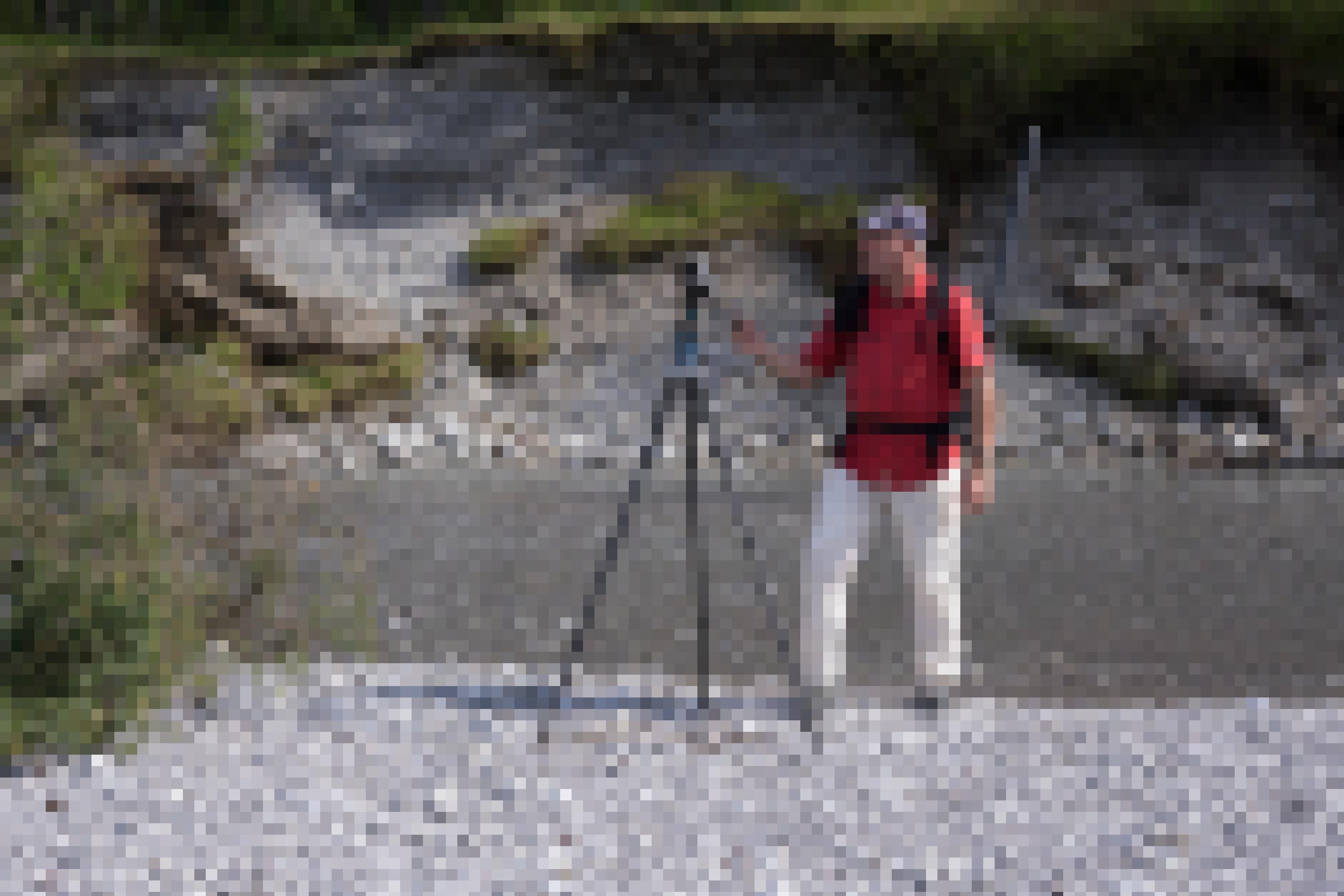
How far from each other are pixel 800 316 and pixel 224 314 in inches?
247

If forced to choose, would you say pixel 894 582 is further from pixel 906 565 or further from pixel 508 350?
pixel 508 350

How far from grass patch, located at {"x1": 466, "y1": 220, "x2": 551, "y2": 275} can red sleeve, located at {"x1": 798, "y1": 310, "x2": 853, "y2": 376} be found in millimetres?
12604

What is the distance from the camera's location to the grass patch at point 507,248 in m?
18.1

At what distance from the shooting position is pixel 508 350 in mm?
16938

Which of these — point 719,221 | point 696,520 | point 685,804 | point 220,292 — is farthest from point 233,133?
point 685,804

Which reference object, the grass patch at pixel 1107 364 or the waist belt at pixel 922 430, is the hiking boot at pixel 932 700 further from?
the grass patch at pixel 1107 364

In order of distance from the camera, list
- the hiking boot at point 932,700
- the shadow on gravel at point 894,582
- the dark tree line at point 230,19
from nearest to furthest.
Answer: the hiking boot at point 932,700
the shadow on gravel at point 894,582
the dark tree line at point 230,19

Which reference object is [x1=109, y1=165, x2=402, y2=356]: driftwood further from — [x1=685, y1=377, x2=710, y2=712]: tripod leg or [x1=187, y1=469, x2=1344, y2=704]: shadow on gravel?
[x1=685, y1=377, x2=710, y2=712]: tripod leg

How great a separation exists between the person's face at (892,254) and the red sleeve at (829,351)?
0.85ft

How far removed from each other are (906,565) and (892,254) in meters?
1.16

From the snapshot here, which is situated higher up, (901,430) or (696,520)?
(901,430)

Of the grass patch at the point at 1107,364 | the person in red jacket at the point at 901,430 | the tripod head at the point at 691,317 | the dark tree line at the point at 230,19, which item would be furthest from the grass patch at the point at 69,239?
the dark tree line at the point at 230,19

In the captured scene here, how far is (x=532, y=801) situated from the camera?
16.6 feet

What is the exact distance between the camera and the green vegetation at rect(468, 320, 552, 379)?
16.9 metres
